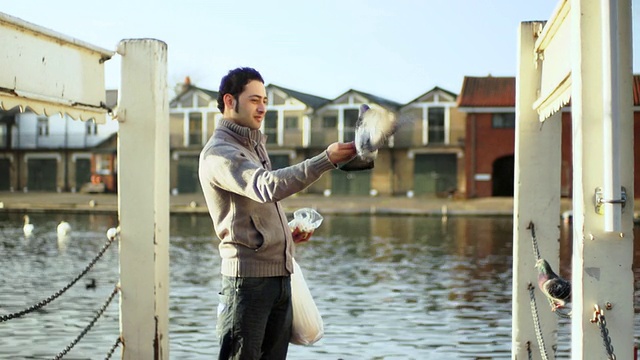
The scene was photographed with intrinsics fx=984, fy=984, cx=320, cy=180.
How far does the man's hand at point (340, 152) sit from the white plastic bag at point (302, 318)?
103 cm

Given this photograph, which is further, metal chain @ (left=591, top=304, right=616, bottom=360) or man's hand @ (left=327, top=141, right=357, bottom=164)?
man's hand @ (left=327, top=141, right=357, bottom=164)

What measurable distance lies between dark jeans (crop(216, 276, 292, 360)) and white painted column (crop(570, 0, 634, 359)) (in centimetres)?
136

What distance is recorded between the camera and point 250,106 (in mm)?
4355

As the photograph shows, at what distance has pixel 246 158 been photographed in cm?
414

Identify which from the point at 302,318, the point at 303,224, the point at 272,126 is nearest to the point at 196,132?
the point at 272,126

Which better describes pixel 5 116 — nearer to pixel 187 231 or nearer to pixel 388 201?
pixel 388 201

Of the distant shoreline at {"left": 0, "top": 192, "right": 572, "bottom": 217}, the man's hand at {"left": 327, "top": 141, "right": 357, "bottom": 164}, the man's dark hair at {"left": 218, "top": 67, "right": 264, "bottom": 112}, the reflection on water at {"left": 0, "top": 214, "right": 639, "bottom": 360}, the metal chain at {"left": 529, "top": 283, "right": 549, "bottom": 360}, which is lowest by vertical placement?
the reflection on water at {"left": 0, "top": 214, "right": 639, "bottom": 360}

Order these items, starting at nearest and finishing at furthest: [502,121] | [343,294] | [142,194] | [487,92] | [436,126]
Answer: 1. [142,194]
2. [343,294]
3. [502,121]
4. [487,92]
5. [436,126]

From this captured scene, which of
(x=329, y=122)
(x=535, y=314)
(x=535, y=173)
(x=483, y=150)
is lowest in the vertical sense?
(x=535, y=314)

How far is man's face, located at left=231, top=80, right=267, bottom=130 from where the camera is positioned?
4336 mm

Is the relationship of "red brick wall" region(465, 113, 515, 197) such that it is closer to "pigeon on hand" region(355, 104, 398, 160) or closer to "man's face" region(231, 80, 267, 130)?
"man's face" region(231, 80, 267, 130)

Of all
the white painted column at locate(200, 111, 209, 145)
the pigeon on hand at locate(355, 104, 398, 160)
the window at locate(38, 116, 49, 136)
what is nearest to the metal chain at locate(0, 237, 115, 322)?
the pigeon on hand at locate(355, 104, 398, 160)

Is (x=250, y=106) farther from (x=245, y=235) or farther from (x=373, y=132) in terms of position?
(x=373, y=132)

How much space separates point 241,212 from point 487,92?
50.1 m
